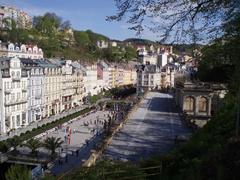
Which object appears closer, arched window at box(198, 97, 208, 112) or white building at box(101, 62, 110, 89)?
arched window at box(198, 97, 208, 112)

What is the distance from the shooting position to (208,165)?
456 inches

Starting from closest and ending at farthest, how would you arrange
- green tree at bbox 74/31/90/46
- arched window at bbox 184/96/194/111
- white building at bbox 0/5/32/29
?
1. arched window at bbox 184/96/194/111
2. white building at bbox 0/5/32/29
3. green tree at bbox 74/31/90/46

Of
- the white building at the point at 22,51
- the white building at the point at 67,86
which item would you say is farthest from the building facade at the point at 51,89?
the white building at the point at 22,51

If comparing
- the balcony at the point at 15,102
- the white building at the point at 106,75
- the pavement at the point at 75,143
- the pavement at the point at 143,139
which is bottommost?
the pavement at the point at 75,143

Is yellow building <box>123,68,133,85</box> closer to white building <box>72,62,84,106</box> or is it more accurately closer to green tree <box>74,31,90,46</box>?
green tree <box>74,31,90,46</box>

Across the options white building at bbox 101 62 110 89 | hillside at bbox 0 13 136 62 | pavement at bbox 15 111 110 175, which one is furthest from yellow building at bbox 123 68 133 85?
pavement at bbox 15 111 110 175

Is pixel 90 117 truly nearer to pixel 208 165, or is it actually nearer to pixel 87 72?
pixel 87 72

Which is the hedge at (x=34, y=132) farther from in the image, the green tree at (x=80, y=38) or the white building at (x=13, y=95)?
the green tree at (x=80, y=38)

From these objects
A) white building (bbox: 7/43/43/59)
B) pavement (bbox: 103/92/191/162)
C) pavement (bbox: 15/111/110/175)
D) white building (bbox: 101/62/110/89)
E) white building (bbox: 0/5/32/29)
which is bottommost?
pavement (bbox: 15/111/110/175)

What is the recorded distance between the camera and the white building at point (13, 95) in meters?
55.6

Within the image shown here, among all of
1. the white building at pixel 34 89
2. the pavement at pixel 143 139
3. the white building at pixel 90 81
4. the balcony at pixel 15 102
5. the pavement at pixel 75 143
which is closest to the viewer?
the pavement at pixel 143 139

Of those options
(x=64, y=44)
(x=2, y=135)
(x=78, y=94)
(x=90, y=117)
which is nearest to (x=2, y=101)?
(x=2, y=135)

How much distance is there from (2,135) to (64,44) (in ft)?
286

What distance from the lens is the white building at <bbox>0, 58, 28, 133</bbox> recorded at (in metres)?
55.6
